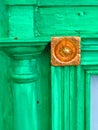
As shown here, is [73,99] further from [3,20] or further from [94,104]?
[3,20]

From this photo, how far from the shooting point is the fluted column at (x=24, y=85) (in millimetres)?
1442

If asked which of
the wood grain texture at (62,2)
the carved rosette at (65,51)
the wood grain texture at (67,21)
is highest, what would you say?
the wood grain texture at (62,2)

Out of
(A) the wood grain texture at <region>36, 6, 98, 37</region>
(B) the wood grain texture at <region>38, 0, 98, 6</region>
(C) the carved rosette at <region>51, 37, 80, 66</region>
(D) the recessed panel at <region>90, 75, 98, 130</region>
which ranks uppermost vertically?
(B) the wood grain texture at <region>38, 0, 98, 6</region>

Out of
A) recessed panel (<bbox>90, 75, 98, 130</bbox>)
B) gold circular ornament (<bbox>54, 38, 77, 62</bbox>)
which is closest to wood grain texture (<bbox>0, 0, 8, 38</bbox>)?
gold circular ornament (<bbox>54, 38, 77, 62</bbox>)

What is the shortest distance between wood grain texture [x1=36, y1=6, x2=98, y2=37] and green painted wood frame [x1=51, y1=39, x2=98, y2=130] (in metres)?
0.06

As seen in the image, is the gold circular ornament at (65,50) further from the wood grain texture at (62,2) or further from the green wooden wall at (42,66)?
the wood grain texture at (62,2)

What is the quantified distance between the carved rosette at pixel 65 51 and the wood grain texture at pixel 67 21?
1.5 inches

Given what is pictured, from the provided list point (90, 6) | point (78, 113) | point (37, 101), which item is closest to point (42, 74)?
point (37, 101)

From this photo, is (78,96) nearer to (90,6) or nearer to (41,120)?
(41,120)

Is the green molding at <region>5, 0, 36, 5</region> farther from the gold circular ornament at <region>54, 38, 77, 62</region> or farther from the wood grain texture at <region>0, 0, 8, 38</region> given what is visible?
the gold circular ornament at <region>54, 38, 77, 62</region>

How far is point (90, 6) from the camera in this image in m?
1.45

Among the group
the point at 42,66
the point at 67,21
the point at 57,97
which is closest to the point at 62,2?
the point at 67,21

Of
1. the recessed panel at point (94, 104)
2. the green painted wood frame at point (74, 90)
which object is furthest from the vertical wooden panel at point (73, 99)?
the recessed panel at point (94, 104)

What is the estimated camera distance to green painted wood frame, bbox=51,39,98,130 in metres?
1.49
